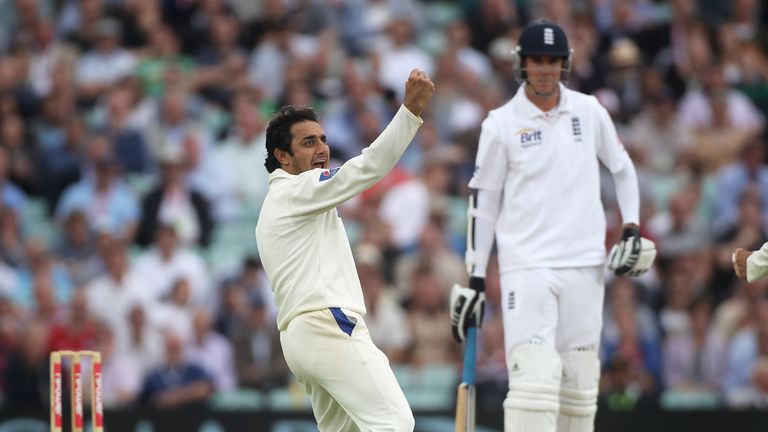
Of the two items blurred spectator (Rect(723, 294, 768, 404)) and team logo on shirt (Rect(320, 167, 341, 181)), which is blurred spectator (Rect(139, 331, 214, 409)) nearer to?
blurred spectator (Rect(723, 294, 768, 404))

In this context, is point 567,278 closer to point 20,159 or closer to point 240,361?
point 240,361

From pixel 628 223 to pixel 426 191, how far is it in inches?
183

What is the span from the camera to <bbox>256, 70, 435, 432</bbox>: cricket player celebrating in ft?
21.1

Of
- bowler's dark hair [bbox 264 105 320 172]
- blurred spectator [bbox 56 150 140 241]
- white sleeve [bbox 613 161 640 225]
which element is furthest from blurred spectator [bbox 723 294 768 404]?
bowler's dark hair [bbox 264 105 320 172]

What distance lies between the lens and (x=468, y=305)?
789 cm

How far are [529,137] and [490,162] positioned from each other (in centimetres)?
23

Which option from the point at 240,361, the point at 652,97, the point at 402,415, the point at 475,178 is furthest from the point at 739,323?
the point at 402,415

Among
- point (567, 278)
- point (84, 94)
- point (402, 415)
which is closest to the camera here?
point (402, 415)

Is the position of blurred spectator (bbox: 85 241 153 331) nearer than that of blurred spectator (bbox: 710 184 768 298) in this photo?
Yes

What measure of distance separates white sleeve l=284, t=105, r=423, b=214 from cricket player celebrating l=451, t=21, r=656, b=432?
1453 millimetres

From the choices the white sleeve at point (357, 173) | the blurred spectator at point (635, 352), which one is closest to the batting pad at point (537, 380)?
the white sleeve at point (357, 173)

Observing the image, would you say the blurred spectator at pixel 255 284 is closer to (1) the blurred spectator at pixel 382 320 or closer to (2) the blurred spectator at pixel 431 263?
(1) the blurred spectator at pixel 382 320

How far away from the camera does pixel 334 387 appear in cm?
659

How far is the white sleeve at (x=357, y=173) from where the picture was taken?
6.38m
